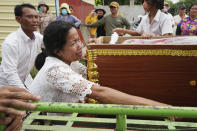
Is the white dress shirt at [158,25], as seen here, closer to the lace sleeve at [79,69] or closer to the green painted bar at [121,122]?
the lace sleeve at [79,69]

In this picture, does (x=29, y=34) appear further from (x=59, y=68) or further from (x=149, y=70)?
(x=149, y=70)

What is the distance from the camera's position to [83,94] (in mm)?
1309

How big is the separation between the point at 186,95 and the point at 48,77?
115 centimetres

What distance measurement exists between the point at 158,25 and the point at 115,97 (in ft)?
5.53

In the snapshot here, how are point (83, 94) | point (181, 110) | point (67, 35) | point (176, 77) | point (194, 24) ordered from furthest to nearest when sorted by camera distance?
1. point (194, 24)
2. point (176, 77)
3. point (67, 35)
4. point (83, 94)
5. point (181, 110)

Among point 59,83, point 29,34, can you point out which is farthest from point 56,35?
point 29,34

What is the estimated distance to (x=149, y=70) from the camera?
69.4 inches

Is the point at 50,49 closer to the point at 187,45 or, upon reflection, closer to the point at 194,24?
the point at 187,45

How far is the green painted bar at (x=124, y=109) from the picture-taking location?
0.83 m

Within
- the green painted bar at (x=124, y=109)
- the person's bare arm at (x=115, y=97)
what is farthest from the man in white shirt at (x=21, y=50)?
the green painted bar at (x=124, y=109)

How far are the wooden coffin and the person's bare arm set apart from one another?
0.54m

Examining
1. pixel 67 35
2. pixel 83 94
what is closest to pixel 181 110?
pixel 83 94

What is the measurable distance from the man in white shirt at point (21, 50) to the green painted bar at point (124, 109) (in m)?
1.60

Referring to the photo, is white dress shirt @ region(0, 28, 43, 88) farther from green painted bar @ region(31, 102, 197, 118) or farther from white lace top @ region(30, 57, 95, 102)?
green painted bar @ region(31, 102, 197, 118)
